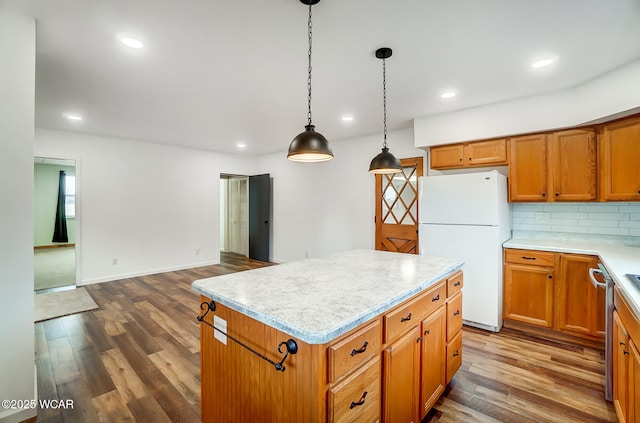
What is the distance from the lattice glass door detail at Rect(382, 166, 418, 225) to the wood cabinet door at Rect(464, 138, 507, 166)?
936mm

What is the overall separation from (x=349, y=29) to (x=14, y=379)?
Result: 10.1ft

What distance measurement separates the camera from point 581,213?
3.15 m

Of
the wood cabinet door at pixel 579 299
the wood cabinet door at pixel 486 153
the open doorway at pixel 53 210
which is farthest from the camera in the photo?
the open doorway at pixel 53 210

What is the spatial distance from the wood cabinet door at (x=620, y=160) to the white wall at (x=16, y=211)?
15.3 ft

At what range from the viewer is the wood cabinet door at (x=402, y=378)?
135 centimetres

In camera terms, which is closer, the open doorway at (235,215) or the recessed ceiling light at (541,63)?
the recessed ceiling light at (541,63)

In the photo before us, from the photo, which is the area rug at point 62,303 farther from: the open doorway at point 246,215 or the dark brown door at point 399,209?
the dark brown door at point 399,209

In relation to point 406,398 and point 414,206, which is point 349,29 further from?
point 414,206

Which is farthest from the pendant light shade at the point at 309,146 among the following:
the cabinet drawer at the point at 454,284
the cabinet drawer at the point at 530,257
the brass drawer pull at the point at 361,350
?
the cabinet drawer at the point at 530,257

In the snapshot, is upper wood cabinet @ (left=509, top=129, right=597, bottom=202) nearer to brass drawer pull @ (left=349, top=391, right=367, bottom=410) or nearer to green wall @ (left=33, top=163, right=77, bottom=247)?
brass drawer pull @ (left=349, top=391, right=367, bottom=410)

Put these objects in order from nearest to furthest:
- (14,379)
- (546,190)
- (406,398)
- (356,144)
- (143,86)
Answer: (406,398) < (14,379) < (143,86) < (546,190) < (356,144)

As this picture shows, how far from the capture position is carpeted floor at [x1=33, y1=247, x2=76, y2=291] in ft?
15.7

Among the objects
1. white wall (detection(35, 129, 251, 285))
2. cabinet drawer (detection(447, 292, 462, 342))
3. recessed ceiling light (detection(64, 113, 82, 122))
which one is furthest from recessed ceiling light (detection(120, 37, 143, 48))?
white wall (detection(35, 129, 251, 285))

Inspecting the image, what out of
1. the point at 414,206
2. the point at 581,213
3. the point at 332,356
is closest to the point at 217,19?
the point at 332,356
